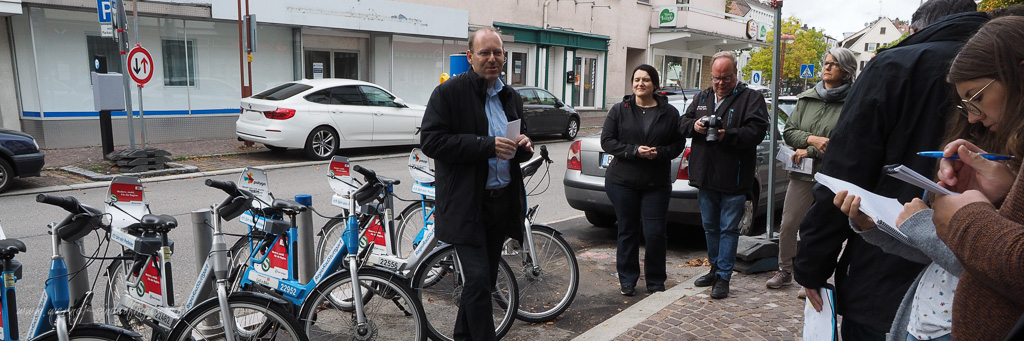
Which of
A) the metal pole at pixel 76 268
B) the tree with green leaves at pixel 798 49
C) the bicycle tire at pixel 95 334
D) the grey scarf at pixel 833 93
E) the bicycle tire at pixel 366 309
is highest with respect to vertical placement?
the tree with green leaves at pixel 798 49

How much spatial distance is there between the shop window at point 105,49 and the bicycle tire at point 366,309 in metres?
12.4

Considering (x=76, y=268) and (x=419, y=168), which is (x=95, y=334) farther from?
(x=419, y=168)

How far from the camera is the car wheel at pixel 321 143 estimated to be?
12.5 metres

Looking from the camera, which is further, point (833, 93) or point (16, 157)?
point (16, 157)

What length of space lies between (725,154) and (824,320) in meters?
2.79

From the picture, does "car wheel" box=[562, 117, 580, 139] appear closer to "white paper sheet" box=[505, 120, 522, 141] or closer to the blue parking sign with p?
the blue parking sign with p

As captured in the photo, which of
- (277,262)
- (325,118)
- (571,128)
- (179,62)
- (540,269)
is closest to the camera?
(277,262)

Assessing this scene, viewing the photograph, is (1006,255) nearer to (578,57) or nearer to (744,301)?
(744,301)

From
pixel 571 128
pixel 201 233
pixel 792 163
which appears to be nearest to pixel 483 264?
pixel 201 233

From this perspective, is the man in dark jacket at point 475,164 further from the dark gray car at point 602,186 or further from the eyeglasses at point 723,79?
the dark gray car at point 602,186

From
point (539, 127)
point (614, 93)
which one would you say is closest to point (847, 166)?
point (539, 127)

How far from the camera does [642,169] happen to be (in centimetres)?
492

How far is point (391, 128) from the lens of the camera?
13.8 metres

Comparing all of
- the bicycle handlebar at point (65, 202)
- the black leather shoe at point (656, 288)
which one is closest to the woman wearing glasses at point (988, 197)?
the bicycle handlebar at point (65, 202)
